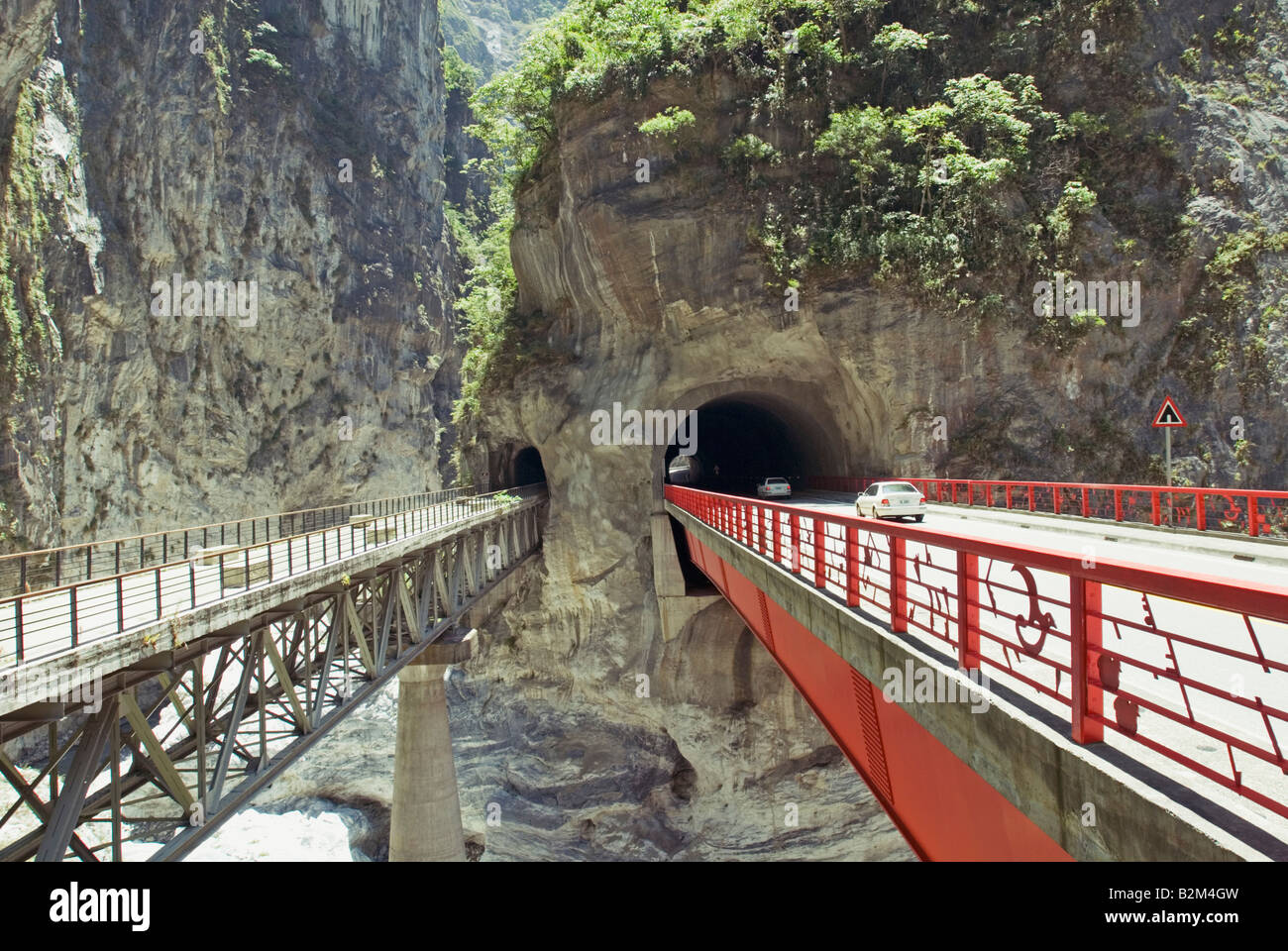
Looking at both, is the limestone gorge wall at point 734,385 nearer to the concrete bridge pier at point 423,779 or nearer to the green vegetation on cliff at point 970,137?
the green vegetation on cliff at point 970,137

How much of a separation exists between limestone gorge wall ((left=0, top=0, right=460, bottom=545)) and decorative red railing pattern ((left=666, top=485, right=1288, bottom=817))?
3499 cm

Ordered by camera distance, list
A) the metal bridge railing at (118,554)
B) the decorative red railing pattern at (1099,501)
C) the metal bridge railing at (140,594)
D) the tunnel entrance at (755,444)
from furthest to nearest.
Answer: the tunnel entrance at (755,444), the decorative red railing pattern at (1099,501), the metal bridge railing at (118,554), the metal bridge railing at (140,594)

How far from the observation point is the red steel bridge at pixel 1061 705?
114 inches

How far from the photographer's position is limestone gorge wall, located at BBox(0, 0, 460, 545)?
31016 mm

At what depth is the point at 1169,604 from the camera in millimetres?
6309

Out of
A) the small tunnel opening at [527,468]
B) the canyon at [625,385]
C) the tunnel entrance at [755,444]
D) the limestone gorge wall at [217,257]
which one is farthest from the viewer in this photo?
the small tunnel opening at [527,468]

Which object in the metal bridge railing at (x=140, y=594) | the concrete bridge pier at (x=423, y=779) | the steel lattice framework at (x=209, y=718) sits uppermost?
the metal bridge railing at (x=140, y=594)

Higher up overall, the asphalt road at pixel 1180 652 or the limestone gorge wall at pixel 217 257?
the limestone gorge wall at pixel 217 257

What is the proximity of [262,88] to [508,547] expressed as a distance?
40.9m

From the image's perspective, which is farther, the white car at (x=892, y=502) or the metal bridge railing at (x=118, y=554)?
the white car at (x=892, y=502)

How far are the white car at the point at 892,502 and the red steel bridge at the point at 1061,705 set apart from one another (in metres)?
7.07

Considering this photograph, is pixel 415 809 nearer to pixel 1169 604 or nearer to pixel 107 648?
pixel 107 648

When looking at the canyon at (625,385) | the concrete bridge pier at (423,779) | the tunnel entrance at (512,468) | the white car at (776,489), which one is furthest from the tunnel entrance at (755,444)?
the concrete bridge pier at (423,779)

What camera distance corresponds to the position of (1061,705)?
402 cm
